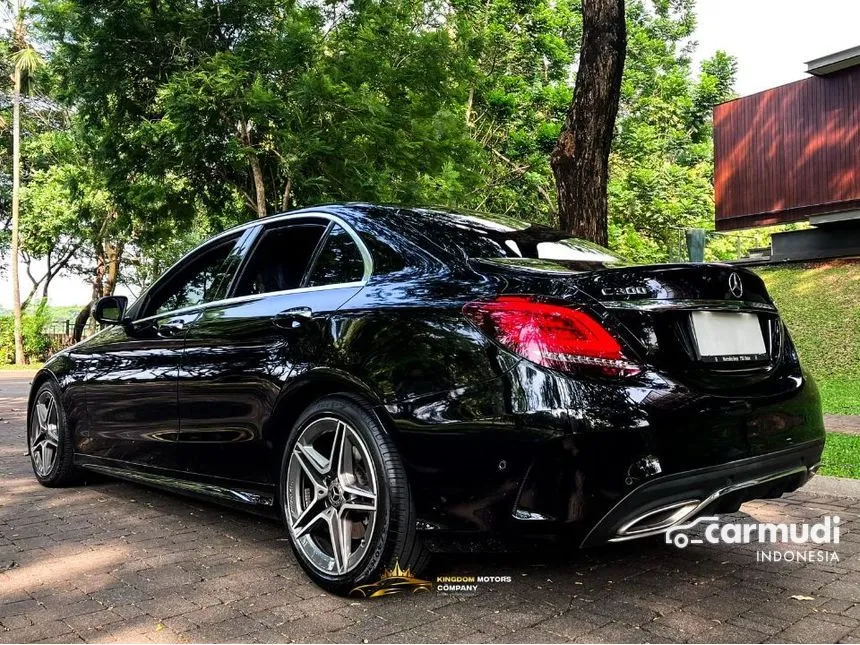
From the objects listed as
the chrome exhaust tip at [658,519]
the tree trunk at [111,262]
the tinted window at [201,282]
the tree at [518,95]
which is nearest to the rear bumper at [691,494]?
the chrome exhaust tip at [658,519]

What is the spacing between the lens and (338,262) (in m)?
3.64

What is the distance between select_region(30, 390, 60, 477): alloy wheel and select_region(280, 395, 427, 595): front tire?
101 inches

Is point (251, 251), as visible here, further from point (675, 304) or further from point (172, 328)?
point (675, 304)

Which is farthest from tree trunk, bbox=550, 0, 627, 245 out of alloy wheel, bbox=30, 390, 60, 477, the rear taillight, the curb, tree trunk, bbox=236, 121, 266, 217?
tree trunk, bbox=236, 121, 266, 217

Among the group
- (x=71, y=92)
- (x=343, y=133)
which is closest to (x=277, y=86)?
(x=343, y=133)

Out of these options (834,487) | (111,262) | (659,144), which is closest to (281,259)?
(834,487)

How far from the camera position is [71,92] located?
653 inches

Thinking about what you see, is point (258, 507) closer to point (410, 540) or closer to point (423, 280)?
point (410, 540)

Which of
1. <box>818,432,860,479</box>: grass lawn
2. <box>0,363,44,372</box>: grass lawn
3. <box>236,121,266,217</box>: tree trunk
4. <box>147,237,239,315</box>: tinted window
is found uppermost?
<box>236,121,266,217</box>: tree trunk

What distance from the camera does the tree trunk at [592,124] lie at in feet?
25.9

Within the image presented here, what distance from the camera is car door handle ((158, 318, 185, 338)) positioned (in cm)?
428

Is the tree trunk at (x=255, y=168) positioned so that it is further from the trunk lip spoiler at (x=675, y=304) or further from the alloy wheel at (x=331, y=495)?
Result: the trunk lip spoiler at (x=675, y=304)

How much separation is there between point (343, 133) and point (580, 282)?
12.8 meters

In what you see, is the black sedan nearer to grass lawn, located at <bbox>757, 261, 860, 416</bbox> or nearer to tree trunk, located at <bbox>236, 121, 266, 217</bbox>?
grass lawn, located at <bbox>757, 261, 860, 416</bbox>
